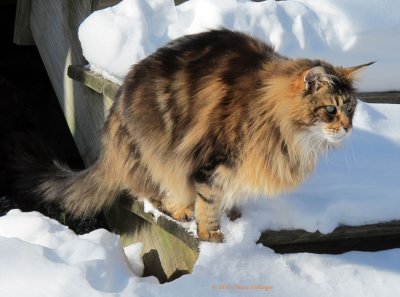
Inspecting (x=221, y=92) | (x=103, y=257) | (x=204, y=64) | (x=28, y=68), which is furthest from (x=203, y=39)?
(x=28, y=68)

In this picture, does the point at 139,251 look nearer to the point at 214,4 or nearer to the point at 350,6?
the point at 214,4

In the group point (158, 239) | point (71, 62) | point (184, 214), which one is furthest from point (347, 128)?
point (71, 62)

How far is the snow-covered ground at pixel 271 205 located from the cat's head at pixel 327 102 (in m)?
0.33

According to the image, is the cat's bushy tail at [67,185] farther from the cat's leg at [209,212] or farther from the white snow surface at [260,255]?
the cat's leg at [209,212]

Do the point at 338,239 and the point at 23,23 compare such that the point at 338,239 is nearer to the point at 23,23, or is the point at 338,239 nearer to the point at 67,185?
the point at 67,185

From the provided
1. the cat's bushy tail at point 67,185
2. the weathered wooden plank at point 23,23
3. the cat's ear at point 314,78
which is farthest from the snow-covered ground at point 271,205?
the weathered wooden plank at point 23,23

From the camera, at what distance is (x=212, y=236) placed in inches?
85.3

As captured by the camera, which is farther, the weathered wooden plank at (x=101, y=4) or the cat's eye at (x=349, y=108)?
the weathered wooden plank at (x=101, y=4)

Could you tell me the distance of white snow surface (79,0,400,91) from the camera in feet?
9.32

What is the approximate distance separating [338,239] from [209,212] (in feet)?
1.51

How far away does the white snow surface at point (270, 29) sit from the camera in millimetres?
2840

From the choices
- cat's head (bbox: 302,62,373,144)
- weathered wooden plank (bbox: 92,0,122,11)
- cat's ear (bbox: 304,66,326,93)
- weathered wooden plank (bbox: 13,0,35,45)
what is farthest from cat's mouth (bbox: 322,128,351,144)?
weathered wooden plank (bbox: 13,0,35,45)

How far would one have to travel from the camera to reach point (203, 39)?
7.68 ft

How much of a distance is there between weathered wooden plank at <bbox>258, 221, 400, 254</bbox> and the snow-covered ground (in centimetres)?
3
